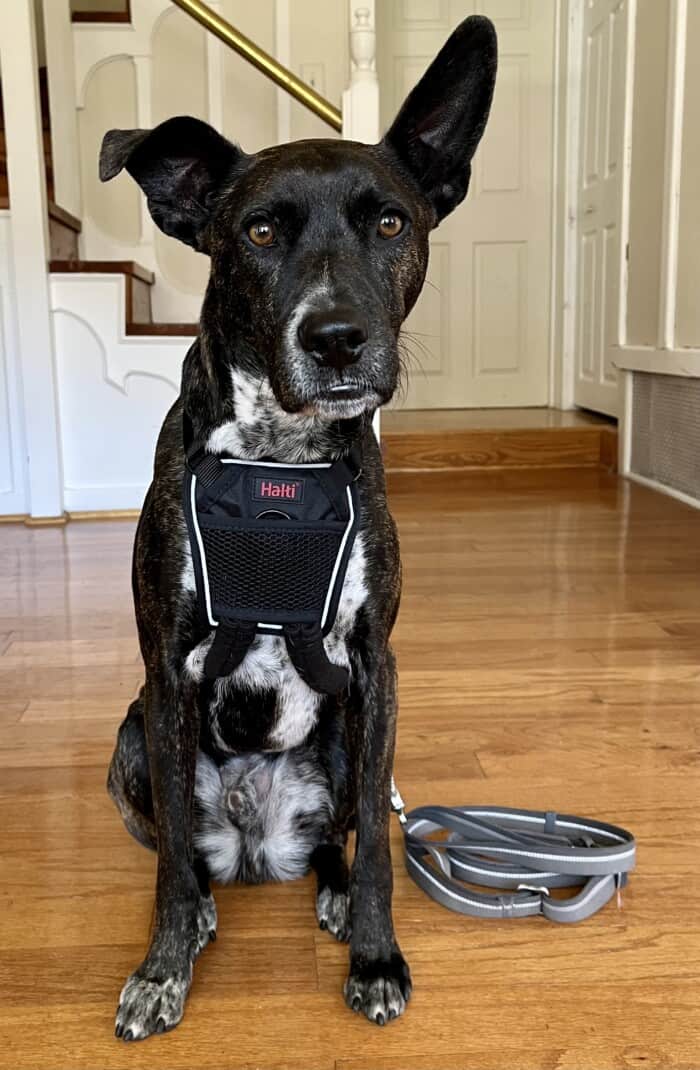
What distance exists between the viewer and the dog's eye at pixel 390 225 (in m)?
1.34

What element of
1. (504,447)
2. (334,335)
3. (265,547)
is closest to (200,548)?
(265,547)

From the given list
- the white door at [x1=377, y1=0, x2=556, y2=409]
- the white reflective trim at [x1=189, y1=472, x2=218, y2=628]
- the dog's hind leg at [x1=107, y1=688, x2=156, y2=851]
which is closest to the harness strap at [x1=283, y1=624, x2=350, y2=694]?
the white reflective trim at [x1=189, y1=472, x2=218, y2=628]

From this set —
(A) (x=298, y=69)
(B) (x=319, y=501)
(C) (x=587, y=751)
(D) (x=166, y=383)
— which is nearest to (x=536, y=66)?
(A) (x=298, y=69)

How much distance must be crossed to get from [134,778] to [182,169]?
2.86ft

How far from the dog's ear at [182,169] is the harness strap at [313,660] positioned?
569mm

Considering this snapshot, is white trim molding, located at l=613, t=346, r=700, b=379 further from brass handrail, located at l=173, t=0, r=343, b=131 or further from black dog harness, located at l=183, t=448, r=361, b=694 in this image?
black dog harness, located at l=183, t=448, r=361, b=694

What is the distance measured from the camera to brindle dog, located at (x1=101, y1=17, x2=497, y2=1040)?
1262mm

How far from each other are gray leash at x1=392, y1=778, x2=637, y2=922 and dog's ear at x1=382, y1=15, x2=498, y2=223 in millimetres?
951

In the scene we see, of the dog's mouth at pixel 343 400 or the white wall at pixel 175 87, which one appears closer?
the dog's mouth at pixel 343 400

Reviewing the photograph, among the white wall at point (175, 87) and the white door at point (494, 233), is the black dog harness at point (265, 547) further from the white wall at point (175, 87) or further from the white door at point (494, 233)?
the white door at point (494, 233)

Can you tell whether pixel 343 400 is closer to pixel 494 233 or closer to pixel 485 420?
pixel 485 420

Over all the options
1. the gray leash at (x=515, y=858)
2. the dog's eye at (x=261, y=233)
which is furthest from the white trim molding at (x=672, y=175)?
the dog's eye at (x=261, y=233)

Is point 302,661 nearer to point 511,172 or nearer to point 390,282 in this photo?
point 390,282

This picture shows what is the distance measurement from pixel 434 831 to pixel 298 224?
39.4 inches
